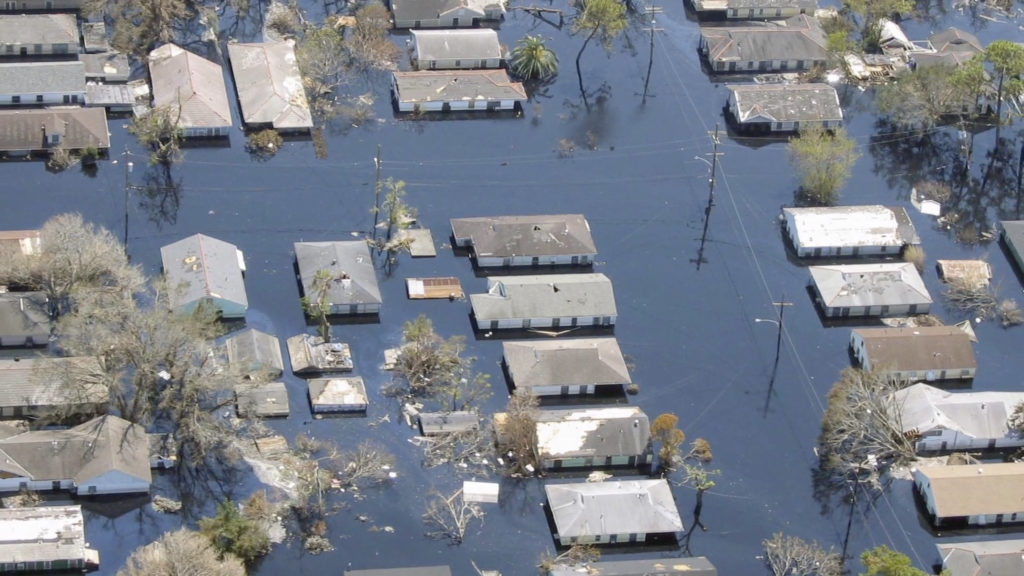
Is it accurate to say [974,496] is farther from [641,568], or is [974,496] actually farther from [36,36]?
[36,36]

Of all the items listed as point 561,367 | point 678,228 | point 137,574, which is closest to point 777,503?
point 561,367

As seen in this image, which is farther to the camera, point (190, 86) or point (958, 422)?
point (190, 86)

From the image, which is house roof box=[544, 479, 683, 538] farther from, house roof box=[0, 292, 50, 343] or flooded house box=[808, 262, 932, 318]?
house roof box=[0, 292, 50, 343]

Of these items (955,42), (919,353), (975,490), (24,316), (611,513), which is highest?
(955,42)

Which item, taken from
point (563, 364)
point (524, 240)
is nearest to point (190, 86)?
point (524, 240)

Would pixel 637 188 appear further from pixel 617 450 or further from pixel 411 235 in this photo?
pixel 617 450

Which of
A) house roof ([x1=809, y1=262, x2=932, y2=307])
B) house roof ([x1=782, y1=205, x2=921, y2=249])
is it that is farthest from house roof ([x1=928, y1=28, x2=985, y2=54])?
house roof ([x1=809, y1=262, x2=932, y2=307])

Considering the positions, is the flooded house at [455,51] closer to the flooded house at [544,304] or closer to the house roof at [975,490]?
the flooded house at [544,304]
